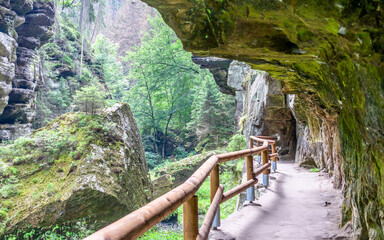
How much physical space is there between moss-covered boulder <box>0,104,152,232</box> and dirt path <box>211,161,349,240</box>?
11.4 feet

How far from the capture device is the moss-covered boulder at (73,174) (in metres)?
5.80

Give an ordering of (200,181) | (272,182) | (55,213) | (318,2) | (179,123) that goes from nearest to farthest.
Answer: (318,2) → (200,181) → (55,213) → (272,182) → (179,123)

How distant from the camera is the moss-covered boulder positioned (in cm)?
580

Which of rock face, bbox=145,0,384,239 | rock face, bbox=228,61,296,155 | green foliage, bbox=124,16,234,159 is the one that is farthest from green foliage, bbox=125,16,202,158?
rock face, bbox=145,0,384,239

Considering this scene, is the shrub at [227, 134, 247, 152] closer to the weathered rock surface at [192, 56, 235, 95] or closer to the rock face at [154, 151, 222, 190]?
the rock face at [154, 151, 222, 190]

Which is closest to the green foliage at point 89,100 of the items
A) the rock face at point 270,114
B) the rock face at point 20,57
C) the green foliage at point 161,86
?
the rock face at point 270,114

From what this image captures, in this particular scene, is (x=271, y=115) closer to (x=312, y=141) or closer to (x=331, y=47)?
(x=312, y=141)

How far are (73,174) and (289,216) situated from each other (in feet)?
15.9

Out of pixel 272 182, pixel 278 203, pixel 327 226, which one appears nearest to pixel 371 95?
pixel 327 226

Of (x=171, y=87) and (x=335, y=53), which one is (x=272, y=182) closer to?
(x=335, y=53)

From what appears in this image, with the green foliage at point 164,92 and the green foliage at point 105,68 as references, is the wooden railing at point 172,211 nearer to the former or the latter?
the green foliage at point 164,92

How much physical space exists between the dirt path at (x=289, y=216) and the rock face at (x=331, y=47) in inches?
20.8

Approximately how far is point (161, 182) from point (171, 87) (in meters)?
15.7

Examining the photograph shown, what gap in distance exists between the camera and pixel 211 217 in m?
2.33
